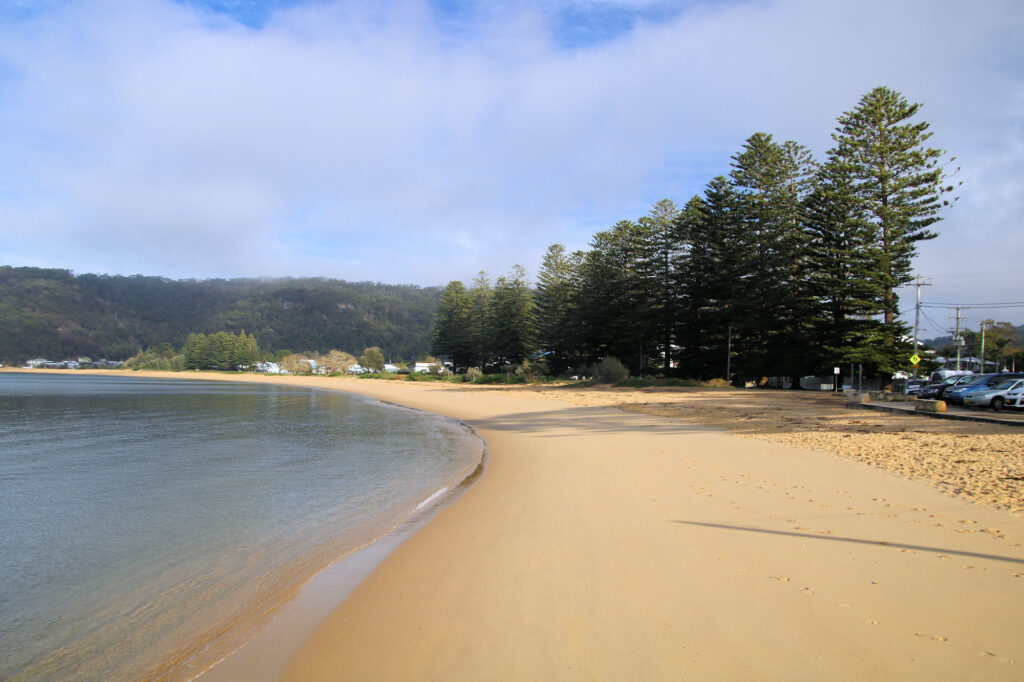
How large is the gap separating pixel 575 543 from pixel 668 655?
2.27 metres

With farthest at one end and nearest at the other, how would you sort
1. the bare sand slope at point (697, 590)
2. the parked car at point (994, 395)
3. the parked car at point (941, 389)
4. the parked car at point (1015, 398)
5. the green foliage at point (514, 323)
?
the green foliage at point (514, 323)
the parked car at point (941, 389)
the parked car at point (994, 395)
the parked car at point (1015, 398)
the bare sand slope at point (697, 590)

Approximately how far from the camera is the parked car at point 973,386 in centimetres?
1812

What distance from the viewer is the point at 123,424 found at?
64.3 ft

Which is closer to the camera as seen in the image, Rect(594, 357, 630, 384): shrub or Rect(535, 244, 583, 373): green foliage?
A: Rect(594, 357, 630, 384): shrub

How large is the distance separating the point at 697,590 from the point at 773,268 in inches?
1162

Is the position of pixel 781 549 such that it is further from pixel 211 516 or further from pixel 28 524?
pixel 28 524

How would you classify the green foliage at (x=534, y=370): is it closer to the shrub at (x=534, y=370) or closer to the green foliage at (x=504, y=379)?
the shrub at (x=534, y=370)

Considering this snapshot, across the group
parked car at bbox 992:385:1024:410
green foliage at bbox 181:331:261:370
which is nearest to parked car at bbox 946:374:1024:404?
parked car at bbox 992:385:1024:410

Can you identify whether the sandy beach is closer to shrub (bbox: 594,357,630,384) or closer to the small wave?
the small wave

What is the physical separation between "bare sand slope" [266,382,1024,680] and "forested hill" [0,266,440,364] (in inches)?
4111

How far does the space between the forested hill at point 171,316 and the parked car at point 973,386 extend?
314 feet

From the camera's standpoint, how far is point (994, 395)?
17203 millimetres

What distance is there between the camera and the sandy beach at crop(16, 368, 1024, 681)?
3135 mm

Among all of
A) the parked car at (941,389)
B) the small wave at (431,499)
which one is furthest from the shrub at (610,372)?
the small wave at (431,499)
